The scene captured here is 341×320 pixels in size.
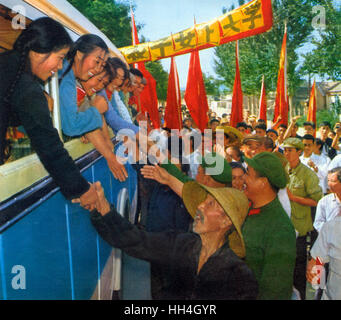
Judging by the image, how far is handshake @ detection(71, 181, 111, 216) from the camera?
5.30 feet

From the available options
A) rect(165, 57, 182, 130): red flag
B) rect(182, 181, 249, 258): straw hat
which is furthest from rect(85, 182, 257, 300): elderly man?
rect(165, 57, 182, 130): red flag

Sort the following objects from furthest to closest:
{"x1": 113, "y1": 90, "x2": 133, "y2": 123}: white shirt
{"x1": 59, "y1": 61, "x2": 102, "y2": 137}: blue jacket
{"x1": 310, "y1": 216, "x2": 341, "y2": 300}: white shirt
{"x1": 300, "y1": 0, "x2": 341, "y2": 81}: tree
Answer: {"x1": 310, "y1": 216, "x2": 341, "y2": 300}: white shirt, {"x1": 113, "y1": 90, "x2": 133, "y2": 123}: white shirt, {"x1": 300, "y1": 0, "x2": 341, "y2": 81}: tree, {"x1": 59, "y1": 61, "x2": 102, "y2": 137}: blue jacket

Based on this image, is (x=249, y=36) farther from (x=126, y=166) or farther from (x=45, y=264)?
(x=45, y=264)

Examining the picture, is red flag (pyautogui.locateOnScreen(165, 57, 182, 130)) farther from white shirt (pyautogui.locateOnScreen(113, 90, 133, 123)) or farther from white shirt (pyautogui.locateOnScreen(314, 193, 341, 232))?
white shirt (pyautogui.locateOnScreen(314, 193, 341, 232))

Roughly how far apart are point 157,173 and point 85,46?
83 cm

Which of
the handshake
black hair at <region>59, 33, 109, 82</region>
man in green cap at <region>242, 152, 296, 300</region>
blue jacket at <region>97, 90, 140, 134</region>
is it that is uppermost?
black hair at <region>59, 33, 109, 82</region>

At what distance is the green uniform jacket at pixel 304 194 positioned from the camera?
3209mm

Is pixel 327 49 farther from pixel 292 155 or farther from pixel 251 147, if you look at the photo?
pixel 292 155

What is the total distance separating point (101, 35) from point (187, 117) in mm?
1272

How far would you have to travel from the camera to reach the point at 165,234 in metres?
1.79

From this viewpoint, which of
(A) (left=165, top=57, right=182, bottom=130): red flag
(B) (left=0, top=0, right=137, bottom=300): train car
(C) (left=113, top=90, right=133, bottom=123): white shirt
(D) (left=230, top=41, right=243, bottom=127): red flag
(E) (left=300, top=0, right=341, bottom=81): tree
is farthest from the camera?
(A) (left=165, top=57, right=182, bottom=130): red flag

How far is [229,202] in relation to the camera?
1.63 m
